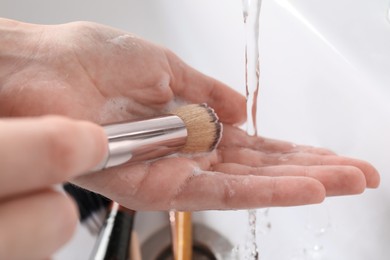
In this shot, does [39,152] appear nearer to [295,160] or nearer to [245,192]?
[245,192]

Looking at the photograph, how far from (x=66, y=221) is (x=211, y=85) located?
1.36ft

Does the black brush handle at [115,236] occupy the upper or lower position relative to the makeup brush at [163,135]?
lower

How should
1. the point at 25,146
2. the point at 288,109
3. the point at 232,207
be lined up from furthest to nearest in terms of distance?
the point at 288,109 → the point at 232,207 → the point at 25,146

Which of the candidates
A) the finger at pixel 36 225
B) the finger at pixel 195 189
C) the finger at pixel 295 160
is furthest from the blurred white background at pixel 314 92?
the finger at pixel 36 225

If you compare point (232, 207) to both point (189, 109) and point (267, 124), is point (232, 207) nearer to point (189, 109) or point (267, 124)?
point (189, 109)

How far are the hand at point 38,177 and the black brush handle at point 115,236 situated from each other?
1.61 ft

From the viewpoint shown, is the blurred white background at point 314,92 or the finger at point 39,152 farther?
the blurred white background at point 314,92

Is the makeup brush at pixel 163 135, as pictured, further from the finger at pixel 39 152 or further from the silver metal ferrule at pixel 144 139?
the finger at pixel 39 152

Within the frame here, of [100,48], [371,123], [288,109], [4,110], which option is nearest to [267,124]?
[288,109]

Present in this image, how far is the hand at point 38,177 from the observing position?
21 cm

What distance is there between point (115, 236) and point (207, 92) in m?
0.30

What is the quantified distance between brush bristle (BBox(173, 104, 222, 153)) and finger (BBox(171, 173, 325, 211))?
0.22 ft

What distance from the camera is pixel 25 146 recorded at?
21 cm

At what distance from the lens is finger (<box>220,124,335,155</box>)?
0.57 m
